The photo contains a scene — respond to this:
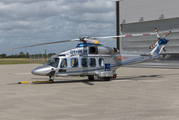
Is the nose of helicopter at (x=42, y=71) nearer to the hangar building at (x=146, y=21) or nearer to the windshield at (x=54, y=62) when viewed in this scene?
the windshield at (x=54, y=62)

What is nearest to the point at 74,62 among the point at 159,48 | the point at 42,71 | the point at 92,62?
the point at 92,62

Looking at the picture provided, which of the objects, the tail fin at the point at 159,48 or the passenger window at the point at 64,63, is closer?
the passenger window at the point at 64,63

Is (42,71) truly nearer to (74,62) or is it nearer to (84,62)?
(74,62)

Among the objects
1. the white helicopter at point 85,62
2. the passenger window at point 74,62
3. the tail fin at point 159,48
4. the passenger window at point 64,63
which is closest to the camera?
the white helicopter at point 85,62

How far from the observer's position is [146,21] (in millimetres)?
43344

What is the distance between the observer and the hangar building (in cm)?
3950

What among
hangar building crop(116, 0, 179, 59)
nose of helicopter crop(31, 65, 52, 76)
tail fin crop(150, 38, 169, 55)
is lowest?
nose of helicopter crop(31, 65, 52, 76)

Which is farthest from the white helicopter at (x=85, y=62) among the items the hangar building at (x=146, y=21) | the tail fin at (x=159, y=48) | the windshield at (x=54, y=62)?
the hangar building at (x=146, y=21)

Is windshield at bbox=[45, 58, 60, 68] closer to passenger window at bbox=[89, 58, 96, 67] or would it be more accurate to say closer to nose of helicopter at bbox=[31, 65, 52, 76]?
nose of helicopter at bbox=[31, 65, 52, 76]

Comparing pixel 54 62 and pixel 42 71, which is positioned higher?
pixel 54 62

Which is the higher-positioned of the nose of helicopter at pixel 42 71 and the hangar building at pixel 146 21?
the hangar building at pixel 146 21

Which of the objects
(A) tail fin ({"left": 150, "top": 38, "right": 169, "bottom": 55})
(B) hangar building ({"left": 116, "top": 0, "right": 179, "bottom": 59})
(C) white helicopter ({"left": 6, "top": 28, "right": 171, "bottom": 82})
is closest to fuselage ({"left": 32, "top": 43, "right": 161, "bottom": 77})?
(C) white helicopter ({"left": 6, "top": 28, "right": 171, "bottom": 82})

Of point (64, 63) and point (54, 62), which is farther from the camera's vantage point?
point (64, 63)

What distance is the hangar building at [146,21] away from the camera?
130 ft
